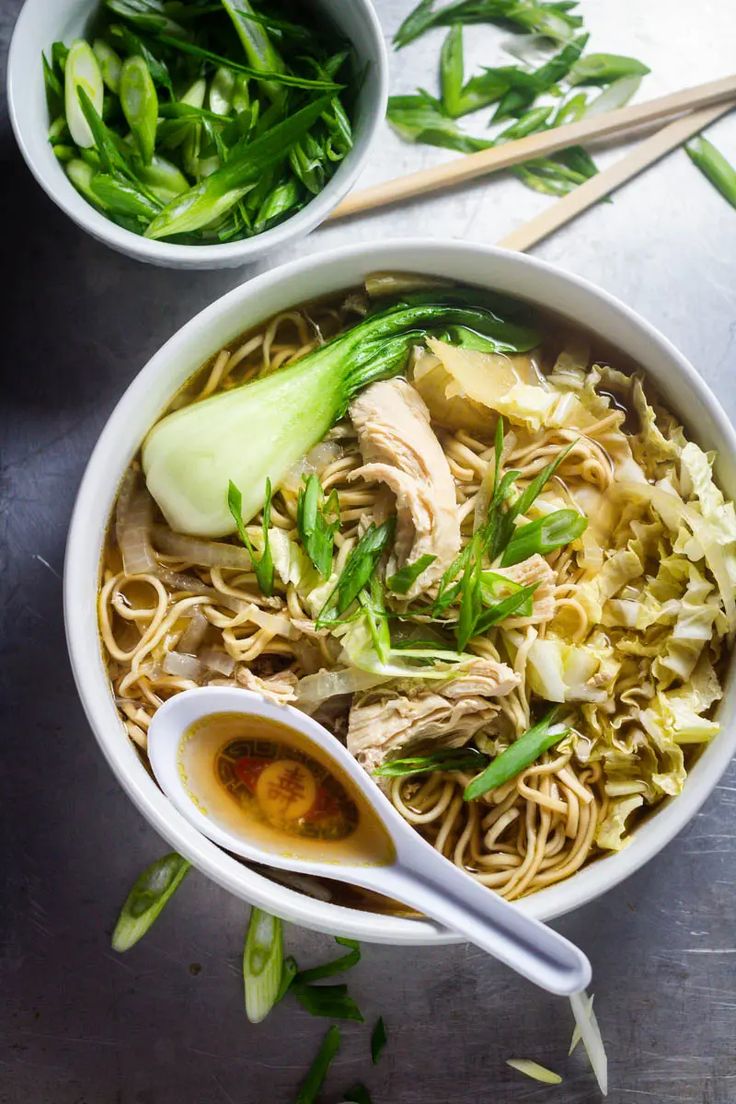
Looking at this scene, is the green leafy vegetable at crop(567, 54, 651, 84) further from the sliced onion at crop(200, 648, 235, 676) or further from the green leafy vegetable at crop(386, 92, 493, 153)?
the sliced onion at crop(200, 648, 235, 676)

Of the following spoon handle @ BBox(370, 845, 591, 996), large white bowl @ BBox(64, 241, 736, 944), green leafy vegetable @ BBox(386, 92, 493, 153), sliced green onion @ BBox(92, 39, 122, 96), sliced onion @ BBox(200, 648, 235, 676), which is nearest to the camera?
spoon handle @ BBox(370, 845, 591, 996)

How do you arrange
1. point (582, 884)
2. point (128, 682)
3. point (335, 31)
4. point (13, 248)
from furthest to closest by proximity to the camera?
point (13, 248)
point (335, 31)
point (128, 682)
point (582, 884)

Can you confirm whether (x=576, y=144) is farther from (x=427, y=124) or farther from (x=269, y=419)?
(x=269, y=419)

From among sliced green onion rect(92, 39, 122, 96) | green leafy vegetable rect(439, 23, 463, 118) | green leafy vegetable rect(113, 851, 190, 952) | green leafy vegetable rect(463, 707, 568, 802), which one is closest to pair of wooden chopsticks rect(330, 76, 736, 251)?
green leafy vegetable rect(439, 23, 463, 118)

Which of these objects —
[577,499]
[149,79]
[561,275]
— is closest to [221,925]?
[577,499]

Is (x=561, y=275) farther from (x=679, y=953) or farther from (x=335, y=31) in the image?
(x=679, y=953)

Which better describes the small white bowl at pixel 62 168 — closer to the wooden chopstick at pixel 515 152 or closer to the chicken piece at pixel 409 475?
the wooden chopstick at pixel 515 152
